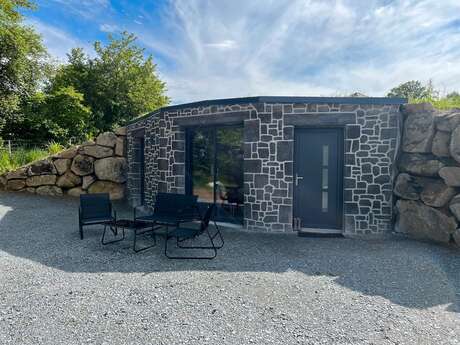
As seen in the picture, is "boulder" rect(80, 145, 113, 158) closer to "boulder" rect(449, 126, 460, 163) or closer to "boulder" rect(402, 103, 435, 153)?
"boulder" rect(402, 103, 435, 153)

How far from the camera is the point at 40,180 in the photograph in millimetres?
10094

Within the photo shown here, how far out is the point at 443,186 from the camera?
16.1ft

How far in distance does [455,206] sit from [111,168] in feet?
33.3

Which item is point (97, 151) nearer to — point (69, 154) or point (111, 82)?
point (69, 154)

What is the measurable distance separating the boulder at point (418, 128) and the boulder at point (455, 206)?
1085 mm

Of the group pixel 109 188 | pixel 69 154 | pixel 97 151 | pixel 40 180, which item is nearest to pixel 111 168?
pixel 109 188

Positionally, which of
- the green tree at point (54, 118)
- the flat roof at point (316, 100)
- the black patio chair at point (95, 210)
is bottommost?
the black patio chair at point (95, 210)

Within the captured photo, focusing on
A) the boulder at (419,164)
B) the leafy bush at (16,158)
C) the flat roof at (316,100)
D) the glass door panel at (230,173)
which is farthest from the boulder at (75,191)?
the boulder at (419,164)

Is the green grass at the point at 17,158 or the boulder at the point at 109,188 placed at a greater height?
the green grass at the point at 17,158

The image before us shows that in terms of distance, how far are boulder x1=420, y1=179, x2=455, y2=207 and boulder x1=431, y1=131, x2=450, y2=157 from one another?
1.77ft

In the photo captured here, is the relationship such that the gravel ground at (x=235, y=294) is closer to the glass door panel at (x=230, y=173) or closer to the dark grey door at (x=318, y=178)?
the dark grey door at (x=318, y=178)

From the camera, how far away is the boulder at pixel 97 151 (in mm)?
9945

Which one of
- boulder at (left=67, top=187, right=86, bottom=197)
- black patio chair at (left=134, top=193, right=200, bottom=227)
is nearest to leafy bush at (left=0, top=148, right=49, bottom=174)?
boulder at (left=67, top=187, right=86, bottom=197)

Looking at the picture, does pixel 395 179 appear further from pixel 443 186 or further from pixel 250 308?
pixel 250 308
